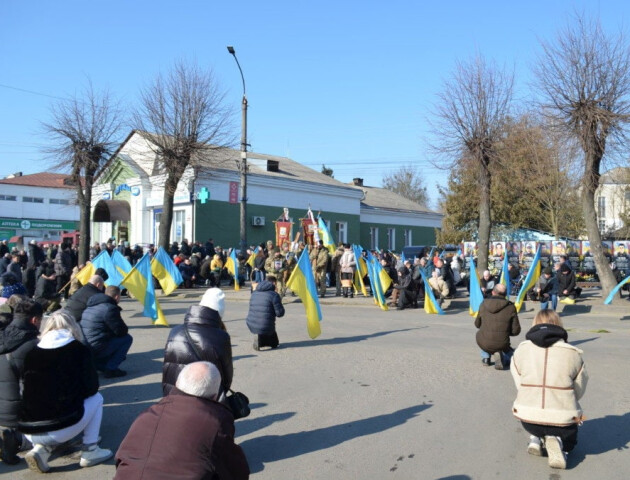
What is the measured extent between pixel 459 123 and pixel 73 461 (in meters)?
18.1

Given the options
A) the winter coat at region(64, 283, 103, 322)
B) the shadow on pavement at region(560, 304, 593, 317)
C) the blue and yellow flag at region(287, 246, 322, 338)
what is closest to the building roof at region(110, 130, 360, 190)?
the blue and yellow flag at region(287, 246, 322, 338)

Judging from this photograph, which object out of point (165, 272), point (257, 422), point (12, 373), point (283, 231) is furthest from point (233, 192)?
point (12, 373)

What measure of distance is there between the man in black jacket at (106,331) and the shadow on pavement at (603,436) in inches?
241

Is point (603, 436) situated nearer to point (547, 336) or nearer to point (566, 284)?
point (547, 336)

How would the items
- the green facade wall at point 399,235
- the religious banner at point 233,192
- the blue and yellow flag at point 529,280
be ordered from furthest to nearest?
1. the green facade wall at point 399,235
2. the religious banner at point 233,192
3. the blue and yellow flag at point 529,280

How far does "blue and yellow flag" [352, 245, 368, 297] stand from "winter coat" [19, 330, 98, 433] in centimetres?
1532

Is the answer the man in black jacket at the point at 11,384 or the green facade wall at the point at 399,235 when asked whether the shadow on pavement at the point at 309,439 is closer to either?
the man in black jacket at the point at 11,384

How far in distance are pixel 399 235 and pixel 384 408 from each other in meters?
41.9

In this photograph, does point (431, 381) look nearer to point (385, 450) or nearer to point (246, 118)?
point (385, 450)

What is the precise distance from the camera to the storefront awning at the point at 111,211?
3659 centimetres

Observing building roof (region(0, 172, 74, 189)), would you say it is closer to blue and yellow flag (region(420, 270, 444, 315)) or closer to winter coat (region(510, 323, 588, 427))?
blue and yellow flag (region(420, 270, 444, 315))

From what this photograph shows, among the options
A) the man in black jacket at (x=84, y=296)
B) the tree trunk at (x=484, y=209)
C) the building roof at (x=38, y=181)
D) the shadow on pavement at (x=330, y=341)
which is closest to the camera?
the man in black jacket at (x=84, y=296)

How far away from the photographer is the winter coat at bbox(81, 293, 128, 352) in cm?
897

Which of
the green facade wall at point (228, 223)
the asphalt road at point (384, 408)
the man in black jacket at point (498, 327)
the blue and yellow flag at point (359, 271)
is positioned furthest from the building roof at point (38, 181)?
the man in black jacket at point (498, 327)
